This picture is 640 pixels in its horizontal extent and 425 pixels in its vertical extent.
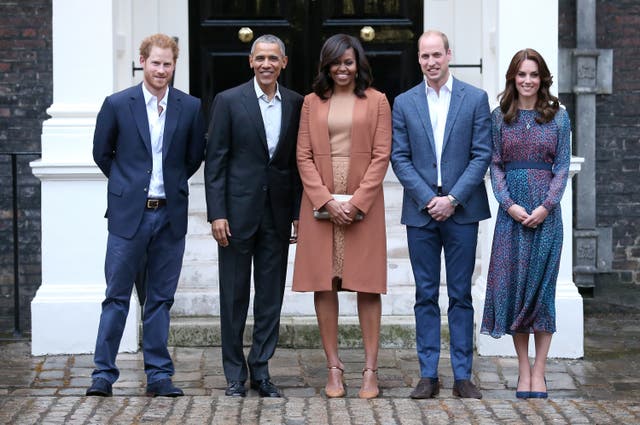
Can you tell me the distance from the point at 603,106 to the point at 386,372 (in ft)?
10.5

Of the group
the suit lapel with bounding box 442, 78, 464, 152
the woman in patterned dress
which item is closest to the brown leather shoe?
the woman in patterned dress

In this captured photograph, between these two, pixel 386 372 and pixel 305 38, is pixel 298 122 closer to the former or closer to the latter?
pixel 386 372

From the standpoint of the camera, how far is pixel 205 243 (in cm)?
888

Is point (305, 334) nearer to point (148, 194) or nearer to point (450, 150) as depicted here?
point (148, 194)

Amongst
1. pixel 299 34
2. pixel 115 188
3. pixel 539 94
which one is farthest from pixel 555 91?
pixel 115 188

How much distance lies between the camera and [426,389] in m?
6.77

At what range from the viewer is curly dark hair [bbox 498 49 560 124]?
21.9 feet

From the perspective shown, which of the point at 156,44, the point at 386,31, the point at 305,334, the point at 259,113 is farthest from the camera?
the point at 386,31

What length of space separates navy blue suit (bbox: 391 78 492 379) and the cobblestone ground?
13.4 inches

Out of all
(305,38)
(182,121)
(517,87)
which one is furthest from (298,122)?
(305,38)

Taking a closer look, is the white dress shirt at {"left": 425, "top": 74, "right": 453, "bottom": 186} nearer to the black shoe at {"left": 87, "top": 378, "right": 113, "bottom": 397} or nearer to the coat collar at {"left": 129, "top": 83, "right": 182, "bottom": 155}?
the coat collar at {"left": 129, "top": 83, "right": 182, "bottom": 155}

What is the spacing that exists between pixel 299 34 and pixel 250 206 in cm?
320

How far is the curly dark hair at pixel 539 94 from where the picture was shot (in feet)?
21.9

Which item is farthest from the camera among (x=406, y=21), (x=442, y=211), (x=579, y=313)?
(x=406, y=21)
